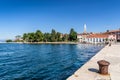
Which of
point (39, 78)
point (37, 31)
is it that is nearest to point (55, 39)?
point (37, 31)

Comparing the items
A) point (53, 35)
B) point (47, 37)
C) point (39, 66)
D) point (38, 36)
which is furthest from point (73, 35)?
point (39, 66)

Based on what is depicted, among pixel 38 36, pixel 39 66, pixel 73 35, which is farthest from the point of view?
pixel 38 36

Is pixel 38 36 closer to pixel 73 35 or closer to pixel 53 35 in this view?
pixel 53 35

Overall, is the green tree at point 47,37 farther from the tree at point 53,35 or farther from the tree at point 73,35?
the tree at point 73,35

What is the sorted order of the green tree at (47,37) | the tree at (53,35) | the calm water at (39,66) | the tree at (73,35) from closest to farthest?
the calm water at (39,66) → the tree at (73,35) → the tree at (53,35) → the green tree at (47,37)

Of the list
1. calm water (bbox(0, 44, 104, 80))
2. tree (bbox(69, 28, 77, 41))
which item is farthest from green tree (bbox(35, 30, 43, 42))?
calm water (bbox(0, 44, 104, 80))

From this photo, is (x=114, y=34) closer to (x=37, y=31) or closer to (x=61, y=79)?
(x=37, y=31)

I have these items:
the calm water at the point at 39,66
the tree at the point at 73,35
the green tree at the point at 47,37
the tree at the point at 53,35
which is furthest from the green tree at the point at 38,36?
the calm water at the point at 39,66

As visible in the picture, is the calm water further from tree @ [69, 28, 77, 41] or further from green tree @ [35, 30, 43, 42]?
green tree @ [35, 30, 43, 42]

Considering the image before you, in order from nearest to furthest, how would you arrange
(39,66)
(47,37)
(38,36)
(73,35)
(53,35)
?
(39,66), (73,35), (53,35), (47,37), (38,36)

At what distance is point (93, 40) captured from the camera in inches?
4321

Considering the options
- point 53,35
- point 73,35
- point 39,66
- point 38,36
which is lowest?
point 39,66

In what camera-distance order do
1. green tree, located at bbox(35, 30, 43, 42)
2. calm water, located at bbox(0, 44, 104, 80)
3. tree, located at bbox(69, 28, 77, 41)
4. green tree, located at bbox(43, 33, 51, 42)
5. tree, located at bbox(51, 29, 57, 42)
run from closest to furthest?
1. calm water, located at bbox(0, 44, 104, 80)
2. tree, located at bbox(69, 28, 77, 41)
3. tree, located at bbox(51, 29, 57, 42)
4. green tree, located at bbox(43, 33, 51, 42)
5. green tree, located at bbox(35, 30, 43, 42)

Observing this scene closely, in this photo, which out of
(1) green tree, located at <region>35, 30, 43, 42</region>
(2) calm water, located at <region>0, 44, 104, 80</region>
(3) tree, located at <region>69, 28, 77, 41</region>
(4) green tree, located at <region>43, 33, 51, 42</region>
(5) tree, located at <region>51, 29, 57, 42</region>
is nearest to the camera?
(2) calm water, located at <region>0, 44, 104, 80</region>
